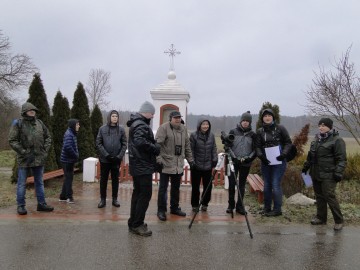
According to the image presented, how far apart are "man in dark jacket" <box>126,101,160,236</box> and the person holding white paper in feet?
6.67

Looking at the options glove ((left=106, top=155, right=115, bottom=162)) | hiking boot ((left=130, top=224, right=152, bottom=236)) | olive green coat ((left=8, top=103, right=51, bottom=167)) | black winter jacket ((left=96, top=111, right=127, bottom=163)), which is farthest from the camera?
black winter jacket ((left=96, top=111, right=127, bottom=163))

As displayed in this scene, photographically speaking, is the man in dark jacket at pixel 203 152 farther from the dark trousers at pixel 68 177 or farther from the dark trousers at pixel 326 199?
the dark trousers at pixel 68 177

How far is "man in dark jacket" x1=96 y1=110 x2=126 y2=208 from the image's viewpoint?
6965 millimetres

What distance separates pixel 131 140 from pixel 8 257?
6.86ft

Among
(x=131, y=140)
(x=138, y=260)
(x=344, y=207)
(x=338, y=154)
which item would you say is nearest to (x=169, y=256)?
(x=138, y=260)

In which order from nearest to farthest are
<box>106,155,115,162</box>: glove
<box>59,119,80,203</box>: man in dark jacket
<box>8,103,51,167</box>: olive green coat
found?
<box>8,103,51,167</box>: olive green coat, <box>106,155,115,162</box>: glove, <box>59,119,80,203</box>: man in dark jacket

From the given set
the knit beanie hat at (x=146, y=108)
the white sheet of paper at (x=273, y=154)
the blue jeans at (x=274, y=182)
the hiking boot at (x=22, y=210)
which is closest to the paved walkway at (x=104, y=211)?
the hiking boot at (x=22, y=210)

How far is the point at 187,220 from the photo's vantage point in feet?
20.0

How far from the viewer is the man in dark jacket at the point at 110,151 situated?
6.96 metres

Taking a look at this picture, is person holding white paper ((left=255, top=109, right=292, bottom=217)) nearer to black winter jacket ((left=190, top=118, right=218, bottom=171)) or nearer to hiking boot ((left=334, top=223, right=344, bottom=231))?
black winter jacket ((left=190, top=118, right=218, bottom=171))

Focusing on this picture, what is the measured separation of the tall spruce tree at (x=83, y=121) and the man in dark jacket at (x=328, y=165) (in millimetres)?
8621

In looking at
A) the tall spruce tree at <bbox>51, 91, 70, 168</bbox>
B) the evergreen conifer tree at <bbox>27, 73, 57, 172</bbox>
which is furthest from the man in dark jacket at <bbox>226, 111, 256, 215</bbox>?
the tall spruce tree at <bbox>51, 91, 70, 168</bbox>

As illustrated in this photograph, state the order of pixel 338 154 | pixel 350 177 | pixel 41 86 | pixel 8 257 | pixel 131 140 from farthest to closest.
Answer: pixel 350 177 < pixel 41 86 < pixel 338 154 < pixel 131 140 < pixel 8 257

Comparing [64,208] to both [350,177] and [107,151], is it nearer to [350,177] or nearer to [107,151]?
[107,151]
